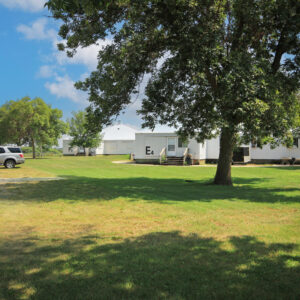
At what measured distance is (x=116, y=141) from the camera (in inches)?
2106

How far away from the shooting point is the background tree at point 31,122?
4462cm

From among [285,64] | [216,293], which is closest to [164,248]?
[216,293]

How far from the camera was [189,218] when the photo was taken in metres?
7.17

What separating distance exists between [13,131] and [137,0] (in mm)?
42545

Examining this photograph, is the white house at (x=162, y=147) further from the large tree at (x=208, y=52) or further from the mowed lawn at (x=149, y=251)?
the mowed lawn at (x=149, y=251)

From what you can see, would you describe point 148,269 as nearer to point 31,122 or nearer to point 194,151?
point 194,151

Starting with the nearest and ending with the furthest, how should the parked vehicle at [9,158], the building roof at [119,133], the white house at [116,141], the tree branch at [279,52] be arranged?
the tree branch at [279,52] → the parked vehicle at [9,158] → the white house at [116,141] → the building roof at [119,133]

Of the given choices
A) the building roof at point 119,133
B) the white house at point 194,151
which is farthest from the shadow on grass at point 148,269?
the building roof at point 119,133

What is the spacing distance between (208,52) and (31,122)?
3999 centimetres

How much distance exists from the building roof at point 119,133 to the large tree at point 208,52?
39.5 metres

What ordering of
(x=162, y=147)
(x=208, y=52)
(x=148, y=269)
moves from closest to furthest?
(x=148, y=269), (x=208, y=52), (x=162, y=147)

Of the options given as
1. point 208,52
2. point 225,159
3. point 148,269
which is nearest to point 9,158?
point 225,159

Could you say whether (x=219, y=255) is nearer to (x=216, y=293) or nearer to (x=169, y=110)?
(x=216, y=293)

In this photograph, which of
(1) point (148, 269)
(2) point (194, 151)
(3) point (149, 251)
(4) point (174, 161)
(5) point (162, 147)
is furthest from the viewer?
(5) point (162, 147)
